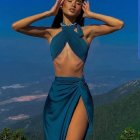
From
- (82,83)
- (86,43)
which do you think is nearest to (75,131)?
(82,83)

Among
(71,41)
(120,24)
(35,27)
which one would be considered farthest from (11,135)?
(120,24)

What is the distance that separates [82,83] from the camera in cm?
761

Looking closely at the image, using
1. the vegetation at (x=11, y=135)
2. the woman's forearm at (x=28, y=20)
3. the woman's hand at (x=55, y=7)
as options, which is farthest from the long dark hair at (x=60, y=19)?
the vegetation at (x=11, y=135)

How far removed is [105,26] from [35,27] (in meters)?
1.07

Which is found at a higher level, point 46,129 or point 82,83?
point 82,83

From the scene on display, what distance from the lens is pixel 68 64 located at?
25.2ft

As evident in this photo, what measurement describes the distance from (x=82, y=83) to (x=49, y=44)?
821 millimetres

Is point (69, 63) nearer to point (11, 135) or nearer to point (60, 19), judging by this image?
point (60, 19)

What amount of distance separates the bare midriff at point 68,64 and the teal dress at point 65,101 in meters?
0.06

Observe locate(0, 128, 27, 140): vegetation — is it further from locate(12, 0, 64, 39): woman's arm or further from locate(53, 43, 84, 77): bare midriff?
locate(53, 43, 84, 77): bare midriff

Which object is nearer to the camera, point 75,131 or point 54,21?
point 75,131

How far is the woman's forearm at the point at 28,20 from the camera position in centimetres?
747

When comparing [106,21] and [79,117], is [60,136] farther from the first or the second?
[106,21]

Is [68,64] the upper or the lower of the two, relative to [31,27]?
lower
